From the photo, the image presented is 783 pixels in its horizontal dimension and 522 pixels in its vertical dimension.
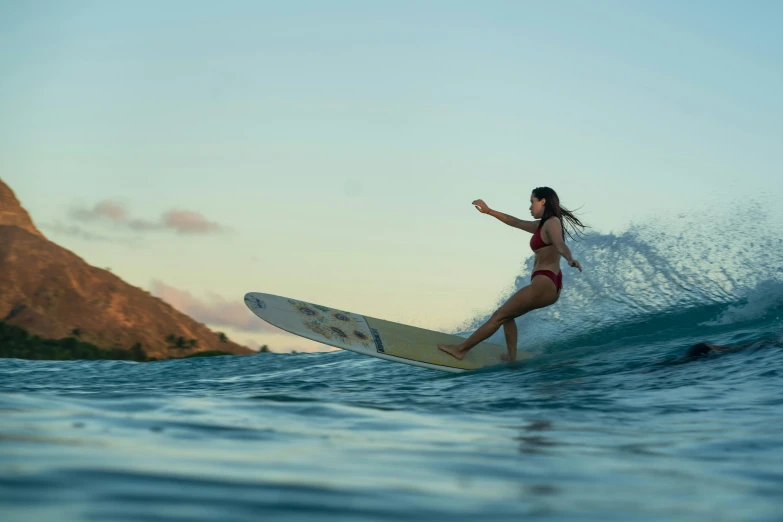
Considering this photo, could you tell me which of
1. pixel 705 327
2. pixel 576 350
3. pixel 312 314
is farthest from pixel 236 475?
pixel 705 327

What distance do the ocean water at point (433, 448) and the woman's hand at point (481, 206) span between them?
1573 millimetres

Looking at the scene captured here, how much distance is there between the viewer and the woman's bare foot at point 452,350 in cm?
768

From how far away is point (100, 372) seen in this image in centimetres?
1050

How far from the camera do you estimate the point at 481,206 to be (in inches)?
300

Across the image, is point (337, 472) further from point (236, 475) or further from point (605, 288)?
point (605, 288)

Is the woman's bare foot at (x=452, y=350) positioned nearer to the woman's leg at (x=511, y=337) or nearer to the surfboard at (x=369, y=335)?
the surfboard at (x=369, y=335)

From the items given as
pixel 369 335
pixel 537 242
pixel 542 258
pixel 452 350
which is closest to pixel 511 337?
pixel 452 350

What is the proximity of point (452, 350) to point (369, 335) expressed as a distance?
91cm

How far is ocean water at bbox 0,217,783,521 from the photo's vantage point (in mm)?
1848

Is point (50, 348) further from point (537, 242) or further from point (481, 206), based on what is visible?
point (537, 242)

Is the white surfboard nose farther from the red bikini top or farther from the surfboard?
the red bikini top

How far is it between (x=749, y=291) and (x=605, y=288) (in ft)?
6.04

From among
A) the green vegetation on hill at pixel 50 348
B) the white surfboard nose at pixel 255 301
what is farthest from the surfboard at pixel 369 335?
the green vegetation on hill at pixel 50 348

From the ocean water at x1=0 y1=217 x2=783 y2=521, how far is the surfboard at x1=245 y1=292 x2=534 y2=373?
550 mm
